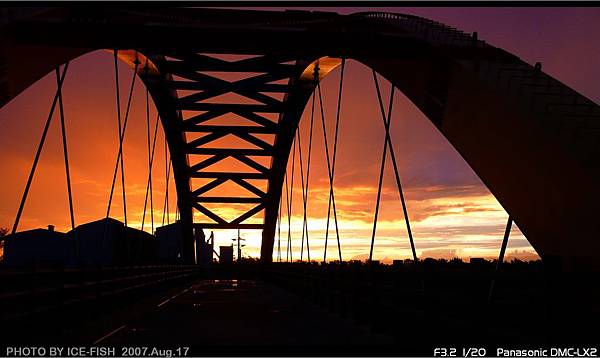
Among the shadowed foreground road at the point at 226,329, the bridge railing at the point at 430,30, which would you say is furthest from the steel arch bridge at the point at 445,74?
the shadowed foreground road at the point at 226,329

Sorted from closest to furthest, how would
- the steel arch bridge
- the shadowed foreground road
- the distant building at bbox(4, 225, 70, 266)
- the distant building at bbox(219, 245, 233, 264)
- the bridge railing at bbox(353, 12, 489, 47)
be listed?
the shadowed foreground road → the steel arch bridge → the bridge railing at bbox(353, 12, 489, 47) → the distant building at bbox(4, 225, 70, 266) → the distant building at bbox(219, 245, 233, 264)

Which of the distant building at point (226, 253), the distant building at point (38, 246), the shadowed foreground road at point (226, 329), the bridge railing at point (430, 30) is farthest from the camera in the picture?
the distant building at point (226, 253)

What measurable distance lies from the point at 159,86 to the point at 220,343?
83.2 feet

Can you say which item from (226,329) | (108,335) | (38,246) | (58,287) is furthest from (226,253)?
(108,335)

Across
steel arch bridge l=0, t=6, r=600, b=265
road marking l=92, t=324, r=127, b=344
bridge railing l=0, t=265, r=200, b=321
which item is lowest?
road marking l=92, t=324, r=127, b=344

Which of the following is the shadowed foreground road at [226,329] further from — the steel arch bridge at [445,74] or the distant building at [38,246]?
the distant building at [38,246]

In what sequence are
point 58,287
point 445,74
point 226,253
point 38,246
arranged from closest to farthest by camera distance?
1. point 58,287
2. point 445,74
3. point 38,246
4. point 226,253

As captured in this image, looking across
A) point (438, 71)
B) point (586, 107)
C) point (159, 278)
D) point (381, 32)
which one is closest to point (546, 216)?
point (586, 107)

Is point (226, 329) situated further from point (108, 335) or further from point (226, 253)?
point (226, 253)

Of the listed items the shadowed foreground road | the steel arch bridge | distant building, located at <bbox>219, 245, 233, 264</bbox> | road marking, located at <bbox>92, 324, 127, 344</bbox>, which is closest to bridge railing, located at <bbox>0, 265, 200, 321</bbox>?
the shadowed foreground road

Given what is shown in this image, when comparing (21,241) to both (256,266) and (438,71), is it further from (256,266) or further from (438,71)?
(438,71)

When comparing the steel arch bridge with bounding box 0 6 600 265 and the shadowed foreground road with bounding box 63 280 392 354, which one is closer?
the shadowed foreground road with bounding box 63 280 392 354

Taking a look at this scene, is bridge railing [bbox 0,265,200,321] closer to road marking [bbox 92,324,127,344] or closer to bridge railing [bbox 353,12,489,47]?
road marking [bbox 92,324,127,344]

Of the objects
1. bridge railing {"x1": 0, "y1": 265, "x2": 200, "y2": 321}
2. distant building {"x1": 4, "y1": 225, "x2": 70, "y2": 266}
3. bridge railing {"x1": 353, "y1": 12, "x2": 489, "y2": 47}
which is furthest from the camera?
distant building {"x1": 4, "y1": 225, "x2": 70, "y2": 266}
